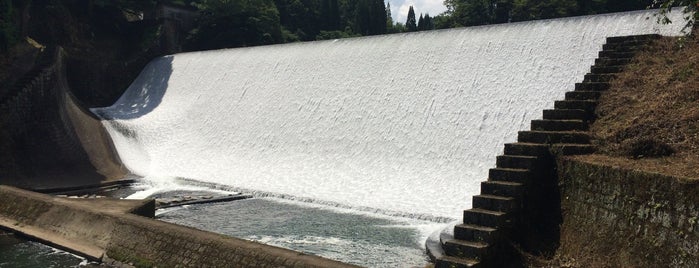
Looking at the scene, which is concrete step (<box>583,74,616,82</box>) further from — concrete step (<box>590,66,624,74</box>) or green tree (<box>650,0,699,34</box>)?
green tree (<box>650,0,699,34</box>)

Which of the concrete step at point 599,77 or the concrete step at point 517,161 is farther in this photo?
the concrete step at point 599,77

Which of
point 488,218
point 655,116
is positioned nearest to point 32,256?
point 488,218

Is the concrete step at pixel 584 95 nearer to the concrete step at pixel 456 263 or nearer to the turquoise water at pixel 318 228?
the turquoise water at pixel 318 228

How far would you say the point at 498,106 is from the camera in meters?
12.5

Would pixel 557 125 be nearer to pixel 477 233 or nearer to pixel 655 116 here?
pixel 655 116

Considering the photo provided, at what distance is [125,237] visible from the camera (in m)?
8.36

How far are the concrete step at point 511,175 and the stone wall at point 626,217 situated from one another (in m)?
0.42

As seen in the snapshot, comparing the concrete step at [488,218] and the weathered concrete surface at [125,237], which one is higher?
the concrete step at [488,218]

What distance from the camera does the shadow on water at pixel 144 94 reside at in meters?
21.5

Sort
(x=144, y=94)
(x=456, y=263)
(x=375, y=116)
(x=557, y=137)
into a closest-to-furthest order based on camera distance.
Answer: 1. (x=456, y=263)
2. (x=557, y=137)
3. (x=375, y=116)
4. (x=144, y=94)

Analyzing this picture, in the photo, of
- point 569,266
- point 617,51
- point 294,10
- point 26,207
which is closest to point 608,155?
point 569,266

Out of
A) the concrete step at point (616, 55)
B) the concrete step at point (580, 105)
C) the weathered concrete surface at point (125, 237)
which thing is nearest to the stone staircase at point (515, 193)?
the concrete step at point (580, 105)

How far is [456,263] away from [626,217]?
1.72m

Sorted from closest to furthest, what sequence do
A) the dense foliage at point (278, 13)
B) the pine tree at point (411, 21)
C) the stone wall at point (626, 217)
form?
the stone wall at point (626, 217), the dense foliage at point (278, 13), the pine tree at point (411, 21)
